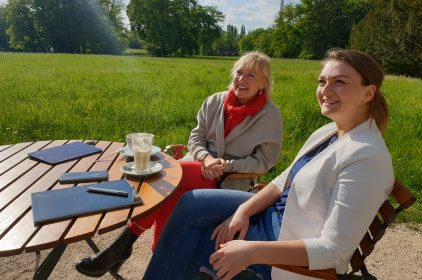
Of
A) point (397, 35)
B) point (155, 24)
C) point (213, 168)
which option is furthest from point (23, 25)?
point (213, 168)

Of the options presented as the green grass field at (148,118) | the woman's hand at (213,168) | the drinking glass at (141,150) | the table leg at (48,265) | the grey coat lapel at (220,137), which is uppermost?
the drinking glass at (141,150)

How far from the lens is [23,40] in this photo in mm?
61250

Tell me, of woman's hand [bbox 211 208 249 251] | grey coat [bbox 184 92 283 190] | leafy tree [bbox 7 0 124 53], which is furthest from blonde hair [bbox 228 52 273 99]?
leafy tree [bbox 7 0 124 53]

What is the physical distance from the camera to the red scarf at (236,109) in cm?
270

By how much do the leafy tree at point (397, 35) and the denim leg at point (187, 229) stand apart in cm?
2311

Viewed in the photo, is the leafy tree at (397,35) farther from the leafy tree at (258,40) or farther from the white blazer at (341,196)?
A: the leafy tree at (258,40)

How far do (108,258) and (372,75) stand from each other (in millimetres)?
1681

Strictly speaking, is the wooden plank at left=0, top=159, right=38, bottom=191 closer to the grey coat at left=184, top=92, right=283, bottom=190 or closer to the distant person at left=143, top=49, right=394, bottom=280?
the distant person at left=143, top=49, right=394, bottom=280

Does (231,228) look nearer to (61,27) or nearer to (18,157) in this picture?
(18,157)

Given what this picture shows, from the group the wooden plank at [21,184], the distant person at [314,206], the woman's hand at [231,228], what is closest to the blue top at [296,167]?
the distant person at [314,206]

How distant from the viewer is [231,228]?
1.74 m

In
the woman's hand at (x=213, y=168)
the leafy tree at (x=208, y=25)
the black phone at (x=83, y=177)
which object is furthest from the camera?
the leafy tree at (x=208, y=25)

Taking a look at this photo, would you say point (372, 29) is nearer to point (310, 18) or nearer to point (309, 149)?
point (309, 149)

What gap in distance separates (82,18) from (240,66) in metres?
63.0
